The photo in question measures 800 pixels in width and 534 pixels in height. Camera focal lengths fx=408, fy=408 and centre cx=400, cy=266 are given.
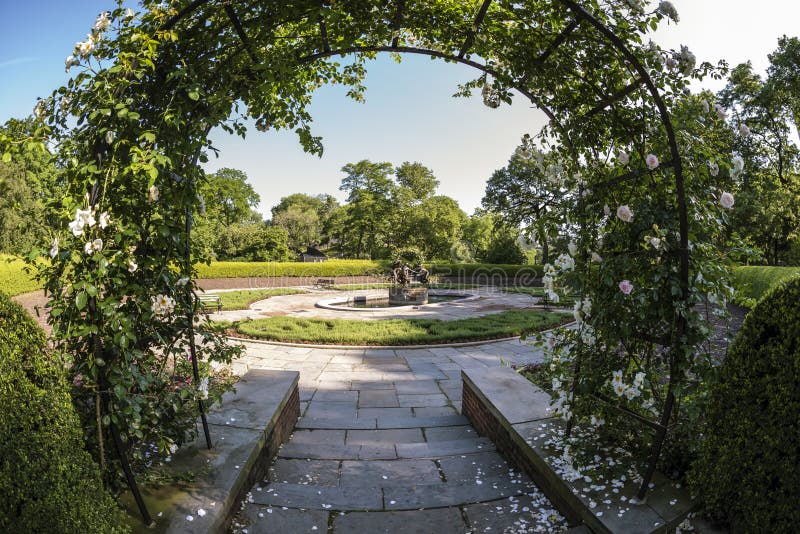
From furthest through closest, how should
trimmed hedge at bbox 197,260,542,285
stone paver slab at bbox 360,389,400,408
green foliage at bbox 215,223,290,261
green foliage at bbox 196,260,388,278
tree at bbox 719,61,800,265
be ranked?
green foliage at bbox 215,223,290,261 → trimmed hedge at bbox 197,260,542,285 → green foliage at bbox 196,260,388,278 → tree at bbox 719,61,800,265 → stone paver slab at bbox 360,389,400,408

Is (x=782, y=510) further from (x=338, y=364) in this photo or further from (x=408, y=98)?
(x=408, y=98)

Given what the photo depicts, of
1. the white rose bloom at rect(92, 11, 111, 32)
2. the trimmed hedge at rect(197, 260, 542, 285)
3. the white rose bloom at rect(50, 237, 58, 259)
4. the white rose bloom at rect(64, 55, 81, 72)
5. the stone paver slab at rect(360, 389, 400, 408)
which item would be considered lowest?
the stone paver slab at rect(360, 389, 400, 408)

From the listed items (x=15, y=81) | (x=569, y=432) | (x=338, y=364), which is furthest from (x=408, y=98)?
(x=569, y=432)

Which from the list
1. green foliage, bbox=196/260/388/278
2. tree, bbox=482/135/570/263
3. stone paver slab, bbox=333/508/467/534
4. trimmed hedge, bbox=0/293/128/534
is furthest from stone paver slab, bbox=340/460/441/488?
green foliage, bbox=196/260/388/278

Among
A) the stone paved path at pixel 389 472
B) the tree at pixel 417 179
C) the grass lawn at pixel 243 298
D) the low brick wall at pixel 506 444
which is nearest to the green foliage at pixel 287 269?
the grass lawn at pixel 243 298

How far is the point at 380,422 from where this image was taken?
4012 mm

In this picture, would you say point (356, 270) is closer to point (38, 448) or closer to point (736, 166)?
point (736, 166)

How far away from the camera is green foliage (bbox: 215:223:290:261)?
29.8 meters

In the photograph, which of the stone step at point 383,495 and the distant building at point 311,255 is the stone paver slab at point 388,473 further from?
the distant building at point 311,255

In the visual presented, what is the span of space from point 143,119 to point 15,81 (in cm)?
291

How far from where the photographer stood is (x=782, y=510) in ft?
5.01

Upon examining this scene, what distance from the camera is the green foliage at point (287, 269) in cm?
2028

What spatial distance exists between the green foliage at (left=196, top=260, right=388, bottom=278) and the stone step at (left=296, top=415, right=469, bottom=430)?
637 inches

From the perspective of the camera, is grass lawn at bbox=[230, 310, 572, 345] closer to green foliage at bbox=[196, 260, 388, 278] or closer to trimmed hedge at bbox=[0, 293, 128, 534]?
trimmed hedge at bbox=[0, 293, 128, 534]
